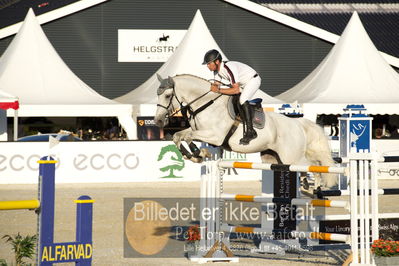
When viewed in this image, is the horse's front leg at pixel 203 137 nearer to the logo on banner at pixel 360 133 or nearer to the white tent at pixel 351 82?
the logo on banner at pixel 360 133

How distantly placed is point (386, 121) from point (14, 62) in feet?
50.1

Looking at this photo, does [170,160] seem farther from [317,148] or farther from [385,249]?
[385,249]

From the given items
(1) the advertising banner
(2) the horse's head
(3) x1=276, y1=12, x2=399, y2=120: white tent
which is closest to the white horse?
(2) the horse's head

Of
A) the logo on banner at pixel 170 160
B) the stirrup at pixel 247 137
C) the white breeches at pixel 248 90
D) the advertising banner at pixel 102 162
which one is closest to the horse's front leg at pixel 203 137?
the stirrup at pixel 247 137

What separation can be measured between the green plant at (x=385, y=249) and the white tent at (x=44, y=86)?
1763 cm

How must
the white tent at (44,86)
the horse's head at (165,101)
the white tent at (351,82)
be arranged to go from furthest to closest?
the white tent at (351,82), the white tent at (44,86), the horse's head at (165,101)

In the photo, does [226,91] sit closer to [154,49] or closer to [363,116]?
[363,116]

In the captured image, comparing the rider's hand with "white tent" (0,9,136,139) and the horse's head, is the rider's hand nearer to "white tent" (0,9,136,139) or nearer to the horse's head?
the horse's head

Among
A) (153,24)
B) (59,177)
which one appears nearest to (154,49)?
(153,24)

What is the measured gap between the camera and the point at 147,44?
1369 inches

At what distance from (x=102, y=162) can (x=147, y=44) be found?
14.4 m

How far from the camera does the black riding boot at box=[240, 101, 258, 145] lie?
11172 millimetres

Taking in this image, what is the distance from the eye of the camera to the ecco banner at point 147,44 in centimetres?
3456

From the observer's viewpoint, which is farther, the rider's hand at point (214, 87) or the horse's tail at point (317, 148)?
the horse's tail at point (317, 148)
